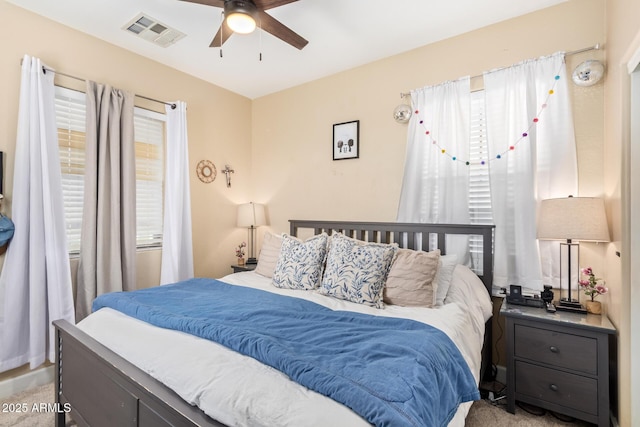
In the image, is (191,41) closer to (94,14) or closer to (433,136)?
(94,14)

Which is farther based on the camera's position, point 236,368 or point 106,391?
point 106,391

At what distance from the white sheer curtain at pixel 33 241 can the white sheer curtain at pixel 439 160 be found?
274 cm

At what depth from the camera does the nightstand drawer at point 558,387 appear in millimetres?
1786

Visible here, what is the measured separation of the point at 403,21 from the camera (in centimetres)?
242

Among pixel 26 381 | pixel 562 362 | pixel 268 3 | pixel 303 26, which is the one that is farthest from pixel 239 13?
pixel 26 381

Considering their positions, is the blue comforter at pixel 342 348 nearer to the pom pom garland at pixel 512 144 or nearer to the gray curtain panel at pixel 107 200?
the gray curtain panel at pixel 107 200

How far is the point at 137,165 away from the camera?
119 inches

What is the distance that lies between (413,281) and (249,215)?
2.18m

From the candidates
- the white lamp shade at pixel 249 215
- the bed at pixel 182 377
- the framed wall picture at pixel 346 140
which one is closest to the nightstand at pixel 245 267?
the white lamp shade at pixel 249 215

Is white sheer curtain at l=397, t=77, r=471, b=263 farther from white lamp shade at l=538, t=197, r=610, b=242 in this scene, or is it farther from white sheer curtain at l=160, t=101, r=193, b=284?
white sheer curtain at l=160, t=101, r=193, b=284

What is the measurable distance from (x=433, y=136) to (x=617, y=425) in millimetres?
2163

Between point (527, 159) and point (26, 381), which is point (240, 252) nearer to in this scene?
point (26, 381)

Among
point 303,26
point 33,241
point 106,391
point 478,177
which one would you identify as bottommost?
point 106,391

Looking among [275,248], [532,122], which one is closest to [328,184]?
[275,248]
